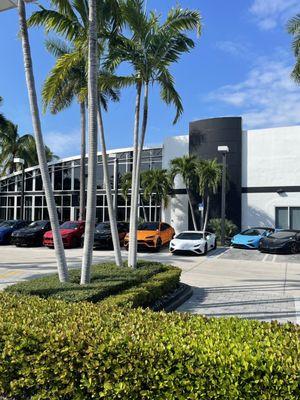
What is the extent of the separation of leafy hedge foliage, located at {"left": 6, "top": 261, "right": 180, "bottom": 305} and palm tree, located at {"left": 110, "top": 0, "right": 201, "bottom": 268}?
1097mm

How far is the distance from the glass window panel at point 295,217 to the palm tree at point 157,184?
27.8 ft

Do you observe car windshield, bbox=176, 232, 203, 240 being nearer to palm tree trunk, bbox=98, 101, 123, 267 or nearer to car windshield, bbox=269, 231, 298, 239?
car windshield, bbox=269, 231, 298, 239

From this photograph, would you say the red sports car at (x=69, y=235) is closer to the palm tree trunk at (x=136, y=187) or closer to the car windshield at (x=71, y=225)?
the car windshield at (x=71, y=225)

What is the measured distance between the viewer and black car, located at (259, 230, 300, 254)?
20.0m

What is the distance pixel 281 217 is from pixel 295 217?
90cm

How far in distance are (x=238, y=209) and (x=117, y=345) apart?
25743mm

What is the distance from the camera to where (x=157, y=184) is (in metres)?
27.9

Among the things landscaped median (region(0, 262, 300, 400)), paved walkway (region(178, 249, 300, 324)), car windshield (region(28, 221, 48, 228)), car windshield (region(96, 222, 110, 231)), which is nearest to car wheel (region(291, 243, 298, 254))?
paved walkway (region(178, 249, 300, 324))

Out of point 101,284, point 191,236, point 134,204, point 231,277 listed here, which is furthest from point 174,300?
point 191,236

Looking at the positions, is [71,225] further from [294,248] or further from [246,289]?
[246,289]

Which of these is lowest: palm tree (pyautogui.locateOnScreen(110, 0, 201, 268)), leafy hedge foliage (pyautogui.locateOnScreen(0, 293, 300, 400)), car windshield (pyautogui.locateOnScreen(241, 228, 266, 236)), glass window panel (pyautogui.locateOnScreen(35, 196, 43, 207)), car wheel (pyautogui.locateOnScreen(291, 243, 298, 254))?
car wheel (pyautogui.locateOnScreen(291, 243, 298, 254))

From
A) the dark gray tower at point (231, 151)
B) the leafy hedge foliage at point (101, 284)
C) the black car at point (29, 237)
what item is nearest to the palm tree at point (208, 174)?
the dark gray tower at point (231, 151)

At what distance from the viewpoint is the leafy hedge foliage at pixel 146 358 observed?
299cm

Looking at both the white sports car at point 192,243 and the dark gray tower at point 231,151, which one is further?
the dark gray tower at point 231,151
